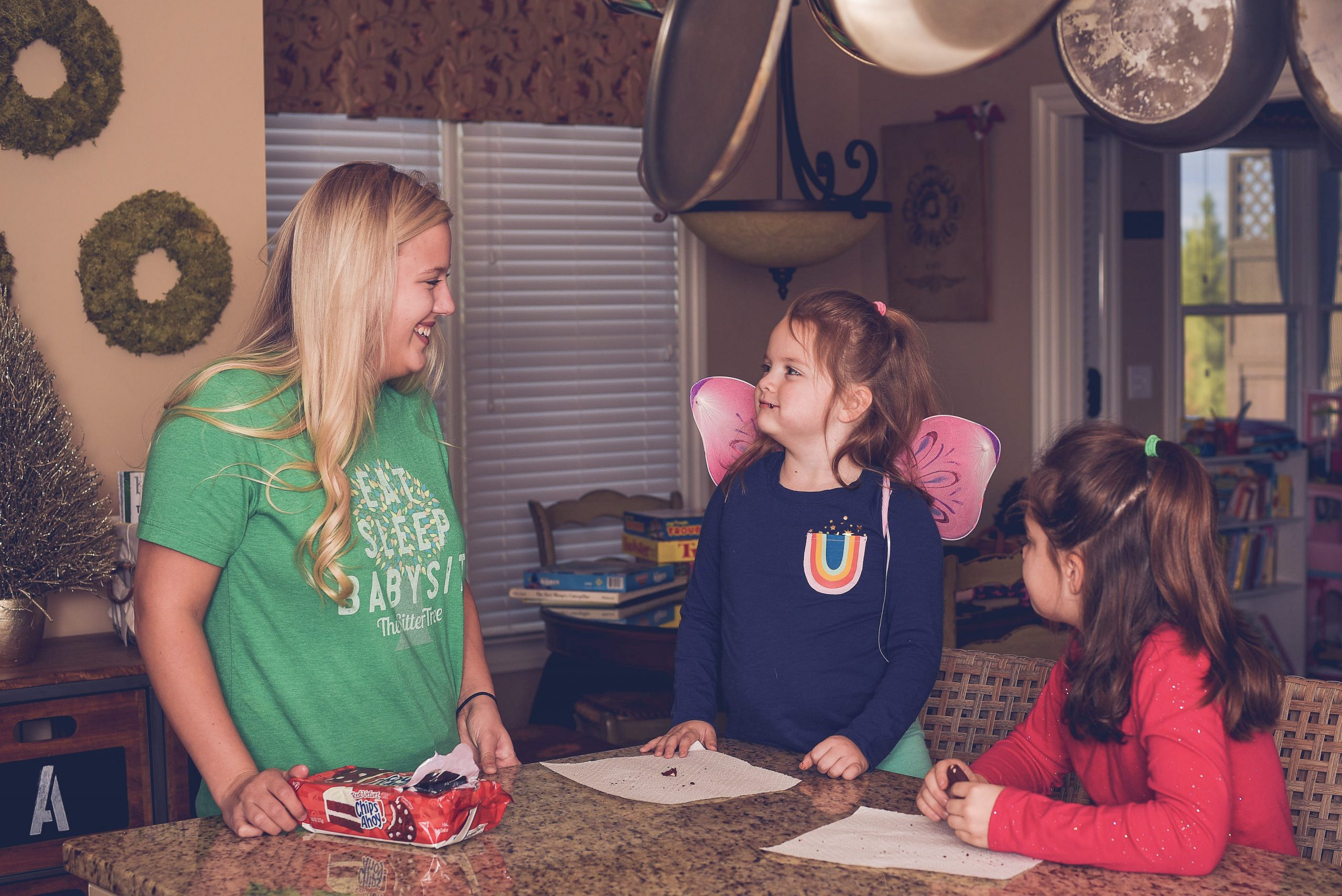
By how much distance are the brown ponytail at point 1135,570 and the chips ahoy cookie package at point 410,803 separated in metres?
0.62

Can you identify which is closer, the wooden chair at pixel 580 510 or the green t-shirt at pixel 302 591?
the green t-shirt at pixel 302 591

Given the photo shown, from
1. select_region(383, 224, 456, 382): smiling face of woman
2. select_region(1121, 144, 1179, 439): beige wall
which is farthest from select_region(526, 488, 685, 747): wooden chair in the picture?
select_region(1121, 144, 1179, 439): beige wall

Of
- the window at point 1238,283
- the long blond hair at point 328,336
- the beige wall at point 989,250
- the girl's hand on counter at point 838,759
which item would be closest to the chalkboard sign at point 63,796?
the long blond hair at point 328,336

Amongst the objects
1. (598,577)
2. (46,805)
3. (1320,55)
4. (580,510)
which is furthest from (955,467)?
(580,510)

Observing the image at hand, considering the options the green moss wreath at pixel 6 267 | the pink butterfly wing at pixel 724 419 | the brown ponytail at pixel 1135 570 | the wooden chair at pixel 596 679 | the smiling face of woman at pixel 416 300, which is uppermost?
the green moss wreath at pixel 6 267

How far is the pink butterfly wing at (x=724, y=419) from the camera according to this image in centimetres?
187

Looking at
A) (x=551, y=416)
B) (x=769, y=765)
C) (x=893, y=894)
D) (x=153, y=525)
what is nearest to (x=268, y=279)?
(x=153, y=525)

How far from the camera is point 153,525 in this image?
1.29 m

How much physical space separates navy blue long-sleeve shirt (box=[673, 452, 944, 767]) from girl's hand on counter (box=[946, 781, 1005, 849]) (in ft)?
1.33

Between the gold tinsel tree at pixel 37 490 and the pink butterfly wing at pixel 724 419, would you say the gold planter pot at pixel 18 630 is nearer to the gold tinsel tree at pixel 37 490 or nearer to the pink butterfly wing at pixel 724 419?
the gold tinsel tree at pixel 37 490

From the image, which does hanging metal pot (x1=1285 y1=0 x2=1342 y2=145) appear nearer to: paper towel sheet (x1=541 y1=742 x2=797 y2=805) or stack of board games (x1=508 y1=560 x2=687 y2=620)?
paper towel sheet (x1=541 y1=742 x2=797 y2=805)

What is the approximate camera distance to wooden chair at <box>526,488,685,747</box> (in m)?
3.09

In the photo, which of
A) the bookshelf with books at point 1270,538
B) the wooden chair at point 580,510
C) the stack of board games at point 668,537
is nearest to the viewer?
the stack of board games at point 668,537

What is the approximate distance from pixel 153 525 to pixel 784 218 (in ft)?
7.68
